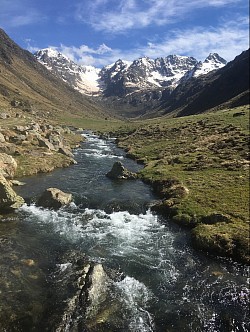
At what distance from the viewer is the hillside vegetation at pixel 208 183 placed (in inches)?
1308

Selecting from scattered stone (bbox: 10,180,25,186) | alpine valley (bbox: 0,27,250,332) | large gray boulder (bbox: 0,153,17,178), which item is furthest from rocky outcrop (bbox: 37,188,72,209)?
large gray boulder (bbox: 0,153,17,178)

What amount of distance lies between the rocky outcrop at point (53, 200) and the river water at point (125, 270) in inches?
43.4

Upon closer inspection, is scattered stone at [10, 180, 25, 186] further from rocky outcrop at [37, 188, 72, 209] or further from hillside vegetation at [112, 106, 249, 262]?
hillside vegetation at [112, 106, 249, 262]

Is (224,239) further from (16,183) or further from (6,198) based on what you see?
(16,183)

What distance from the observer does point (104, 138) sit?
145 metres

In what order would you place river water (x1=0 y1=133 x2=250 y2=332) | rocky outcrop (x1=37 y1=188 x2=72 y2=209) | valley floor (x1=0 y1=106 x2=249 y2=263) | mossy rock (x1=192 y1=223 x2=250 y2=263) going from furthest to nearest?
rocky outcrop (x1=37 y1=188 x2=72 y2=209) → valley floor (x1=0 y1=106 x2=249 y2=263) → mossy rock (x1=192 y1=223 x2=250 y2=263) → river water (x1=0 y1=133 x2=250 y2=332)

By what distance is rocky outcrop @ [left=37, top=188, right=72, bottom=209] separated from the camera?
42.6m

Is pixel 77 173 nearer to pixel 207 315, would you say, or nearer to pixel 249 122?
pixel 207 315

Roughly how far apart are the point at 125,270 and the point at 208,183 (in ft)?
85.6

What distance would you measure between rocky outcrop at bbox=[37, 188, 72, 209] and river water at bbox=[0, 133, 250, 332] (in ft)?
3.62

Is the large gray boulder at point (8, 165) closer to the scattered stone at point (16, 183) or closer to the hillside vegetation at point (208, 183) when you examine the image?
the scattered stone at point (16, 183)

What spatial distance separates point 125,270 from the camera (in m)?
27.8

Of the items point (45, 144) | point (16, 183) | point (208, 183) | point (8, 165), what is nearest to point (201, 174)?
point (208, 183)

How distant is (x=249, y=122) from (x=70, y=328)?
89720 mm
